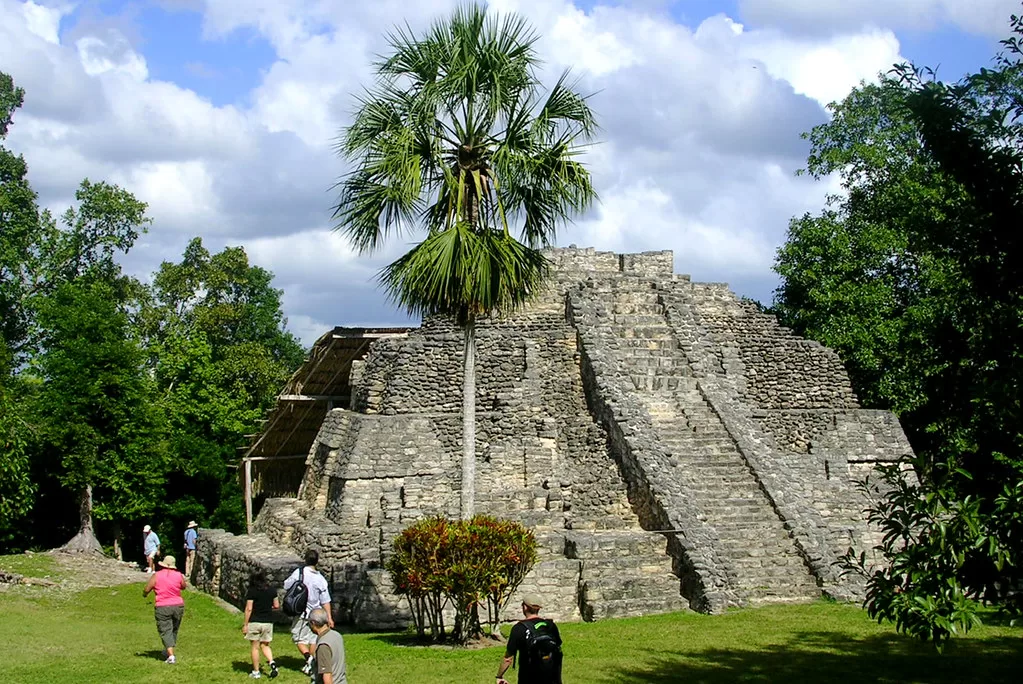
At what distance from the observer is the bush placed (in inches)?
532

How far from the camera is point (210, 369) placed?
1485 inches

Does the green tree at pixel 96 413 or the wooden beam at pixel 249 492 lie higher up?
the green tree at pixel 96 413

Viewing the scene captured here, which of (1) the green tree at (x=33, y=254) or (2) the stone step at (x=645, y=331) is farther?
(1) the green tree at (x=33, y=254)

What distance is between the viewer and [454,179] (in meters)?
14.6

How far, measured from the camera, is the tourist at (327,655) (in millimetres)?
8438

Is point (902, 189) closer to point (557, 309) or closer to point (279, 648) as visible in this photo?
point (557, 309)

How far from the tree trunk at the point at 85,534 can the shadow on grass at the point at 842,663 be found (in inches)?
796

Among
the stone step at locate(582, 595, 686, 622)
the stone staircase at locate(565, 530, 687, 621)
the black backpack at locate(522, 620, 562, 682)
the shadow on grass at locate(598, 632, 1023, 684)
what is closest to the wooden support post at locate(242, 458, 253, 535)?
the stone staircase at locate(565, 530, 687, 621)

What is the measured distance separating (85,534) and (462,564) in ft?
63.3

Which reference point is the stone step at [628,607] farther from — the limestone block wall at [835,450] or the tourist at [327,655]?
the tourist at [327,655]

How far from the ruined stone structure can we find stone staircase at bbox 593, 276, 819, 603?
0.04m

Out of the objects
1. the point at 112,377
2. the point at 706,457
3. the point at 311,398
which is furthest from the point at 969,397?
the point at 112,377

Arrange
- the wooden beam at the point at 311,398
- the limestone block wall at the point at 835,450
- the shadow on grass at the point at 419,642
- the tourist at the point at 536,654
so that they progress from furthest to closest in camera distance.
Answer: the wooden beam at the point at 311,398 < the limestone block wall at the point at 835,450 < the shadow on grass at the point at 419,642 < the tourist at the point at 536,654

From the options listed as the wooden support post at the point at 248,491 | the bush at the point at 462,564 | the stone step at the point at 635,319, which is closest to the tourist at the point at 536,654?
the bush at the point at 462,564
